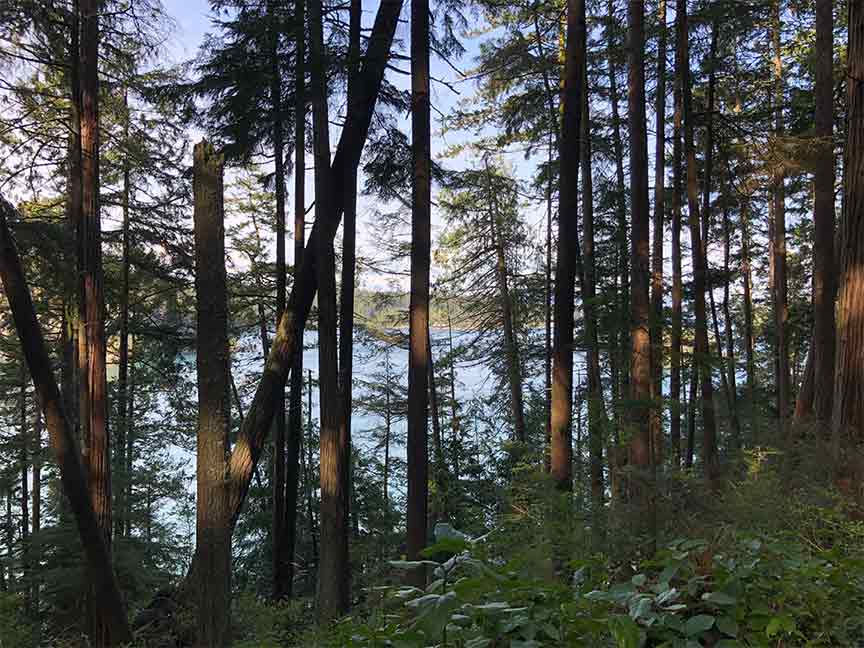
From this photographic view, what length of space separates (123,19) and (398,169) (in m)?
4.68

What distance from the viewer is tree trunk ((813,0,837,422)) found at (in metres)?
8.29

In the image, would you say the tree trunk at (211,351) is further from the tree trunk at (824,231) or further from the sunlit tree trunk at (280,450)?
the tree trunk at (824,231)

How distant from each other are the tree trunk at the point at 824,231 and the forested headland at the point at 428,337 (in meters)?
0.06

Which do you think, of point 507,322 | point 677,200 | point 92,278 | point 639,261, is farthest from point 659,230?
point 92,278

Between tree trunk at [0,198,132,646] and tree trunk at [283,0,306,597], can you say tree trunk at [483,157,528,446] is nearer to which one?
tree trunk at [283,0,306,597]

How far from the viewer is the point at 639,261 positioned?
8.78 meters

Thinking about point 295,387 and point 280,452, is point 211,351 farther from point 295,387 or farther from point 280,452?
point 280,452

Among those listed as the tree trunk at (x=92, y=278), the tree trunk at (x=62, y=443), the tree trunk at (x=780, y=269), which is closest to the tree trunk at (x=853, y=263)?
the tree trunk at (x=62, y=443)

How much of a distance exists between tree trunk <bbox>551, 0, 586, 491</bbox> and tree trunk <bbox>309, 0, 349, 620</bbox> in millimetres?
3139

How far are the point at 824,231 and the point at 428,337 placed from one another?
6.49 metres

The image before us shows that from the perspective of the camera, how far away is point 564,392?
8.03 m

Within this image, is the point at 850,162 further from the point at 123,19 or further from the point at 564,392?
the point at 123,19

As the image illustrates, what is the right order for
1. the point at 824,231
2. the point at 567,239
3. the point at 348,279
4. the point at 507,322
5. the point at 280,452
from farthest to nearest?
the point at 507,322, the point at 280,452, the point at 348,279, the point at 824,231, the point at 567,239

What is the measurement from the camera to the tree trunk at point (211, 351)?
15.4ft
